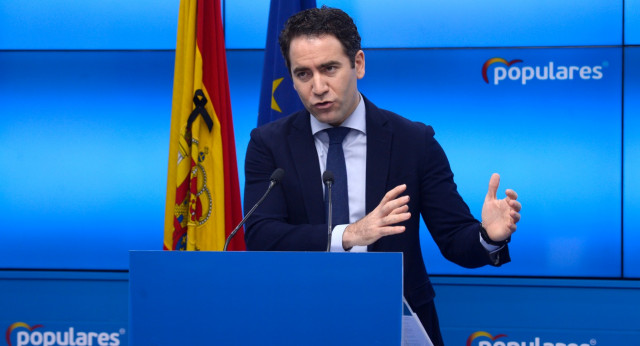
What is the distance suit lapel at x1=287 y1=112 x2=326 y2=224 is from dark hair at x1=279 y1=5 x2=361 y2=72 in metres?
0.20

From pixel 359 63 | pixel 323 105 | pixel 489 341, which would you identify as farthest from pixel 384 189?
pixel 489 341

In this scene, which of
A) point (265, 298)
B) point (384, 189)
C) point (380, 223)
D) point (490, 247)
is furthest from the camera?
point (384, 189)

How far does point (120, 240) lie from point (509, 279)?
2157mm

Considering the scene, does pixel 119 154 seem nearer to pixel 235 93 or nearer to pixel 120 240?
pixel 120 240

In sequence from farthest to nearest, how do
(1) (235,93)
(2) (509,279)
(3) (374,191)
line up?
(1) (235,93), (2) (509,279), (3) (374,191)

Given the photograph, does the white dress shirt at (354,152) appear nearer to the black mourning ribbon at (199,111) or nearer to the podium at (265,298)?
the podium at (265,298)

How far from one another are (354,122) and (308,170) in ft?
0.65

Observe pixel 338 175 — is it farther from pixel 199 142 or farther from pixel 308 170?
pixel 199 142

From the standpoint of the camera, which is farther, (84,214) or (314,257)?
(84,214)

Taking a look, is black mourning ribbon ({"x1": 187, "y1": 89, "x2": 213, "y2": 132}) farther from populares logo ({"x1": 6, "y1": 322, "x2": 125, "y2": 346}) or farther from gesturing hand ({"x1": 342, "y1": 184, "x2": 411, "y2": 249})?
gesturing hand ({"x1": 342, "y1": 184, "x2": 411, "y2": 249})

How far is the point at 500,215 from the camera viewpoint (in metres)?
1.54

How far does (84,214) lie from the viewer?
384 cm

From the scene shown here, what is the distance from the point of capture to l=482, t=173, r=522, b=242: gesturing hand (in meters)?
1.49

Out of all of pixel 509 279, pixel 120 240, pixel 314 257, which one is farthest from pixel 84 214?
pixel 314 257
